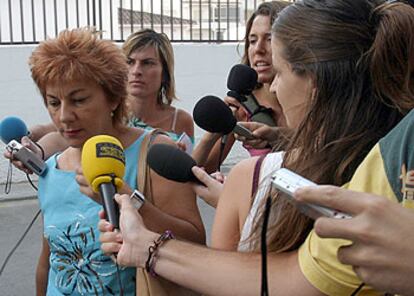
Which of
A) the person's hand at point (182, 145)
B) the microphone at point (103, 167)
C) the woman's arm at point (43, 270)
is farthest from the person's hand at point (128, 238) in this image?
the woman's arm at point (43, 270)

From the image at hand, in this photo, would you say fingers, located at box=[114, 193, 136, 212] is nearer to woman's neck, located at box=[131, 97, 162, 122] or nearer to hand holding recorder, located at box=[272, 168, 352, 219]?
hand holding recorder, located at box=[272, 168, 352, 219]

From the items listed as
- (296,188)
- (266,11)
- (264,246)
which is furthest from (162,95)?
(296,188)

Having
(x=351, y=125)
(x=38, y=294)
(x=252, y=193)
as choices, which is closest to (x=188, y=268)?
(x=252, y=193)

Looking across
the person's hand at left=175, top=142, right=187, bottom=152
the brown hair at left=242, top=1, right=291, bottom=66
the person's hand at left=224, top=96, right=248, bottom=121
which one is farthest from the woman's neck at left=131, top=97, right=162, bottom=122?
the person's hand at left=175, top=142, right=187, bottom=152

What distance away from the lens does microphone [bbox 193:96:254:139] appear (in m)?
2.44

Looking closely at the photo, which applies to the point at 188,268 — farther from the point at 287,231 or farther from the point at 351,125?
the point at 351,125

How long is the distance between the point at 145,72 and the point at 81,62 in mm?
1483

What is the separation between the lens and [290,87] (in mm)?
1474

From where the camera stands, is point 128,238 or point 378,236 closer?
point 378,236

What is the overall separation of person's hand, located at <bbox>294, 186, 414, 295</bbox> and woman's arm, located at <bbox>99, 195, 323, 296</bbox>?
0.97ft

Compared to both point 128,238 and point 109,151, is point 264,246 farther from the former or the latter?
point 109,151

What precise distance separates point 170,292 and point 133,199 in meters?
0.25

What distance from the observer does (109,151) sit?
184cm

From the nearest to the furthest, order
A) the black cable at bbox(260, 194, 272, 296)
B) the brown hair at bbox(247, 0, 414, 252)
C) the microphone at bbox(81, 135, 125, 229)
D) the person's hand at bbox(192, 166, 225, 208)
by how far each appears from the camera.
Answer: the black cable at bbox(260, 194, 272, 296), the brown hair at bbox(247, 0, 414, 252), the microphone at bbox(81, 135, 125, 229), the person's hand at bbox(192, 166, 225, 208)
